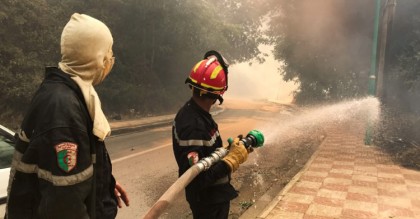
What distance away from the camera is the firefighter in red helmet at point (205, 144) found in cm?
253

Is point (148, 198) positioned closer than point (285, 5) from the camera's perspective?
Yes

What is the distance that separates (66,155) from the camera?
1554 mm

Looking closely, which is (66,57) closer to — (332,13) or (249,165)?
(249,165)

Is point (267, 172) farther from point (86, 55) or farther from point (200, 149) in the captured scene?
point (86, 55)

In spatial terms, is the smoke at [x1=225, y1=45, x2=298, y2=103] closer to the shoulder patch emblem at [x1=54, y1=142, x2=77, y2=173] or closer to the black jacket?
the black jacket

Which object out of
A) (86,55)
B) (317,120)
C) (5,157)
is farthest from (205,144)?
(317,120)

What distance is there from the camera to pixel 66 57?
1.79 meters

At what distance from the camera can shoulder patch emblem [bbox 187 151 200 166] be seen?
244 cm

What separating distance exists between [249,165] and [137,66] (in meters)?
12.7

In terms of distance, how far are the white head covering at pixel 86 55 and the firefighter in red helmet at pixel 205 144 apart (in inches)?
32.4

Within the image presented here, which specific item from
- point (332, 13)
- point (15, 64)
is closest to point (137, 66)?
point (15, 64)

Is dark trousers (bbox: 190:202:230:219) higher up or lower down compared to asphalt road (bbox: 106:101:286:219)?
higher up

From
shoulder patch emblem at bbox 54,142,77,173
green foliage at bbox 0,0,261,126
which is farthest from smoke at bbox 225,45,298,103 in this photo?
shoulder patch emblem at bbox 54,142,77,173

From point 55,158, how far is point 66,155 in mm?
48
